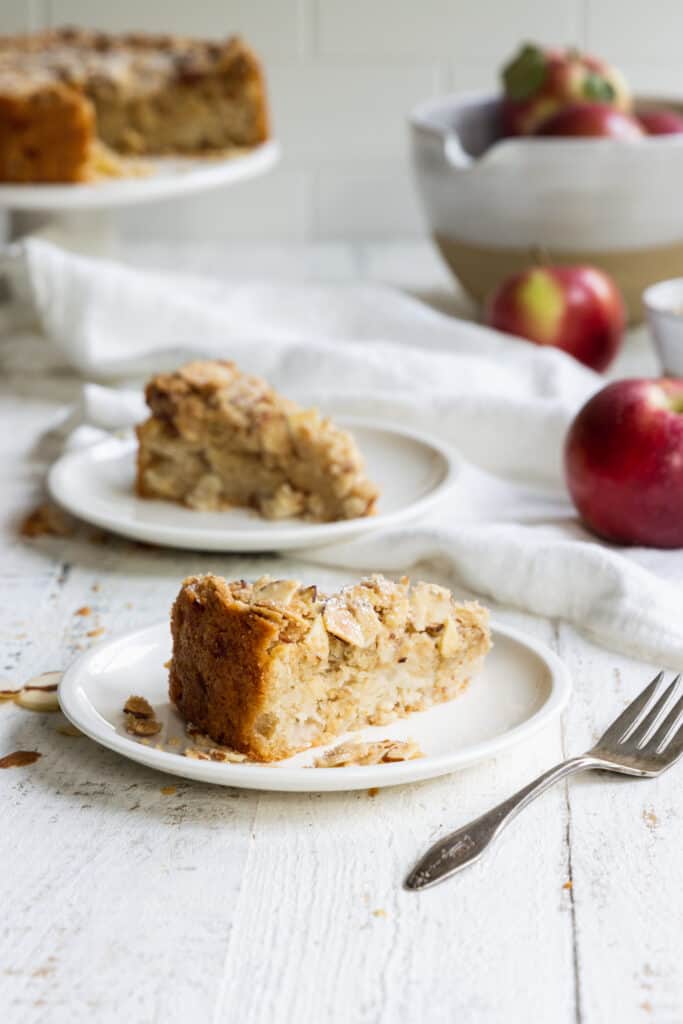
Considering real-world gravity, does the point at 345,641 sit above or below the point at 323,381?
above

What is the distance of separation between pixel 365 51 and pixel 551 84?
2.67 ft

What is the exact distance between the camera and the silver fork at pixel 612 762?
0.91m

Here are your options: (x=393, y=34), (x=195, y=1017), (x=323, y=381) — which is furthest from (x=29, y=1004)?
(x=393, y=34)

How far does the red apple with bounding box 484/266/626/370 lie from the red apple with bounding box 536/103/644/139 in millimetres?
211

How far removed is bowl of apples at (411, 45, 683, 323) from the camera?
210 centimetres

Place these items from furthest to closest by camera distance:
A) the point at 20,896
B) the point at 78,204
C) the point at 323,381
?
the point at 78,204 < the point at 323,381 < the point at 20,896

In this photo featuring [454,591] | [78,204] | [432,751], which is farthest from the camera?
[78,204]

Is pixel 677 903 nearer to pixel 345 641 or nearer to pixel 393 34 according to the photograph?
pixel 345 641

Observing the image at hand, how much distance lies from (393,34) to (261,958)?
2.42 meters

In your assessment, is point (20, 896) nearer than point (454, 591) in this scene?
Yes

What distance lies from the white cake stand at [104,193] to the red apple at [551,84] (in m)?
0.40

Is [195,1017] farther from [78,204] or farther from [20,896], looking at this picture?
[78,204]

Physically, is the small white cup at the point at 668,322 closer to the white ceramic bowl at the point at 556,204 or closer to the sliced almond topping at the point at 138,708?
the white ceramic bowl at the point at 556,204

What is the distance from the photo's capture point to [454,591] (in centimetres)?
137
